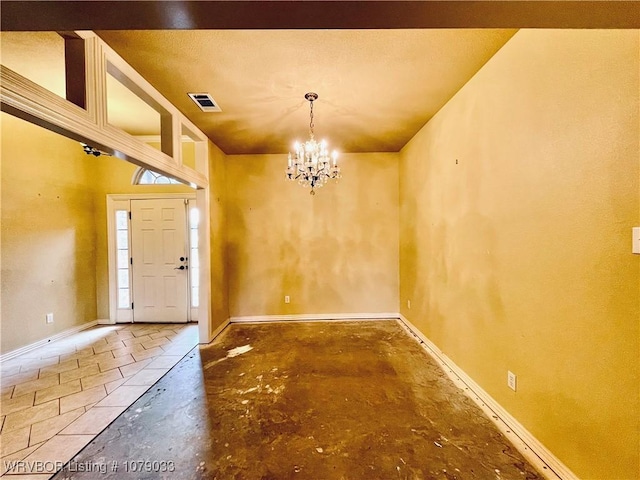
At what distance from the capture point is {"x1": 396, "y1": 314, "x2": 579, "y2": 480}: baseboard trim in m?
1.54

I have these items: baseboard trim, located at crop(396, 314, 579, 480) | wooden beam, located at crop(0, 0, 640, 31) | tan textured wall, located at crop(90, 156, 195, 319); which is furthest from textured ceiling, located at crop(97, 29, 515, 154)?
baseboard trim, located at crop(396, 314, 579, 480)

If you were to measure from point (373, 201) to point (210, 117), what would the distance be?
110 inches

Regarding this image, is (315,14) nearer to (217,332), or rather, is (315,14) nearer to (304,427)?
(304,427)

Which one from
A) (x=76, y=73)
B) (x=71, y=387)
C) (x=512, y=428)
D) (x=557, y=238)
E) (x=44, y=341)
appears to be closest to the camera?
(x=557, y=238)

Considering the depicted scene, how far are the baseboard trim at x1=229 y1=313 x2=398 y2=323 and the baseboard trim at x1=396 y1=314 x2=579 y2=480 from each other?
1.63 meters

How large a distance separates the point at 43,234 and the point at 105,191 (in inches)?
43.3

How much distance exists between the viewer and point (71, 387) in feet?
8.35

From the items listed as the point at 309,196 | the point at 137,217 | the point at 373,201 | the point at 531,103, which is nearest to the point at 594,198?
the point at 531,103

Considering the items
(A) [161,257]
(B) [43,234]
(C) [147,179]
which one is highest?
(C) [147,179]

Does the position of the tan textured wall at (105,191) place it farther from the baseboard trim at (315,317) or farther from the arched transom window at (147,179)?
the baseboard trim at (315,317)

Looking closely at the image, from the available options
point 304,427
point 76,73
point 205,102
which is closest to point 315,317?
point 304,427

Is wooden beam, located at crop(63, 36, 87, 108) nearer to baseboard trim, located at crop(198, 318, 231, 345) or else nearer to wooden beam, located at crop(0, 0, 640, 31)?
wooden beam, located at crop(0, 0, 640, 31)

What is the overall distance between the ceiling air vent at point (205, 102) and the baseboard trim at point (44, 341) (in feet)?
12.3

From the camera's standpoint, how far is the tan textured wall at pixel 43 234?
3.22 metres
